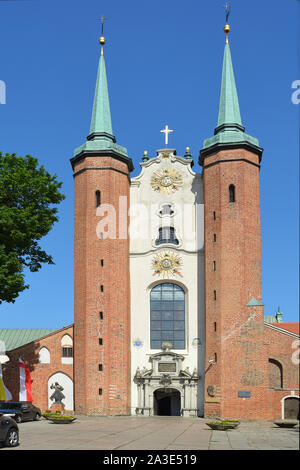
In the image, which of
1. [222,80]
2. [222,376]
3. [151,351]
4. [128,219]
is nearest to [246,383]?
[222,376]

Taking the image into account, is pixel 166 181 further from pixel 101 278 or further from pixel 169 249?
pixel 101 278

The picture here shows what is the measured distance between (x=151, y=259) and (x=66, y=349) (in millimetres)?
8458

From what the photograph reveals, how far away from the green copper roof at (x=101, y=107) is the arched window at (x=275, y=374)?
19531mm

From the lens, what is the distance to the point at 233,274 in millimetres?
37844

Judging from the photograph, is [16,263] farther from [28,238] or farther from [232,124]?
[232,124]

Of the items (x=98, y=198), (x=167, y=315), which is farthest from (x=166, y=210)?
(x=167, y=315)

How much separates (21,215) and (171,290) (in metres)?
13.6

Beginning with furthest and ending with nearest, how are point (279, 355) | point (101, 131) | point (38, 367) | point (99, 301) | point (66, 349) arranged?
point (101, 131)
point (66, 349)
point (38, 367)
point (99, 301)
point (279, 355)

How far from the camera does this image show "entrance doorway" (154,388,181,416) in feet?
132

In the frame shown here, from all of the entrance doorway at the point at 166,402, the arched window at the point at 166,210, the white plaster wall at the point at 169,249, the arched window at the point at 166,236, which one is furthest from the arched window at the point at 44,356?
the arched window at the point at 166,210

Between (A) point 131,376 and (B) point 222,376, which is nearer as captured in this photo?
(B) point 222,376

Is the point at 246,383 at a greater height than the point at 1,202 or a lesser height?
lesser

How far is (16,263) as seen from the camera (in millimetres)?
31547

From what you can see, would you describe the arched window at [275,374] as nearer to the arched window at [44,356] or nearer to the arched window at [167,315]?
the arched window at [167,315]
